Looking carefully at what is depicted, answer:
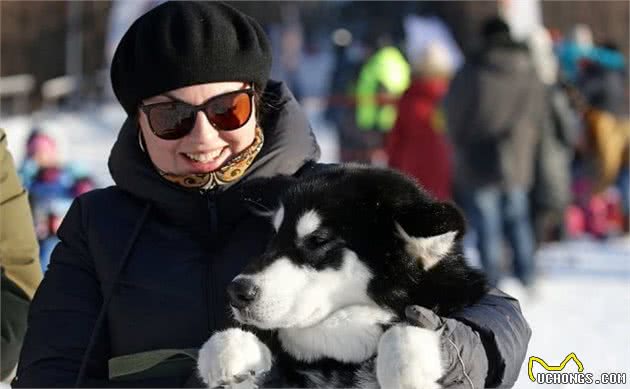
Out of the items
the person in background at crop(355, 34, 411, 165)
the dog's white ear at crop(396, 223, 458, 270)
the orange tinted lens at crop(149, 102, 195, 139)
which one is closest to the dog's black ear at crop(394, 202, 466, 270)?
the dog's white ear at crop(396, 223, 458, 270)

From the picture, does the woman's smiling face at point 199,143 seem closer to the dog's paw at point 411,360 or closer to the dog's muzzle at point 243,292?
the dog's muzzle at point 243,292

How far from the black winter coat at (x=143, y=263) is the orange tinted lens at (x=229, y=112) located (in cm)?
11

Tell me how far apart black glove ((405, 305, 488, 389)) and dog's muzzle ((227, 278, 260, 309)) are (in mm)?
321

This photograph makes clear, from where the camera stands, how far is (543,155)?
8.20 meters

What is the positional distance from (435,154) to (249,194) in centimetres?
631

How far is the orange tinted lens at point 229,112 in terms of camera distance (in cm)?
267

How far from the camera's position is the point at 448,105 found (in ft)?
26.1

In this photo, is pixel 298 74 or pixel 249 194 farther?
pixel 298 74

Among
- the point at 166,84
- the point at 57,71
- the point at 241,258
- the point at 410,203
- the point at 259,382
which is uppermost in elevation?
the point at 166,84

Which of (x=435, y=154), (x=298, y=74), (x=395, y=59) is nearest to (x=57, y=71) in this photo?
(x=298, y=74)

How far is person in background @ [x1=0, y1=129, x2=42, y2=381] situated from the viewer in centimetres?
325

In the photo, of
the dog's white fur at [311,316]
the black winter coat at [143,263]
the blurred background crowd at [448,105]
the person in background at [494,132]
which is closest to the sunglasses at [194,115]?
the black winter coat at [143,263]

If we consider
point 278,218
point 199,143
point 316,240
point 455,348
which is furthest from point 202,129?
point 455,348

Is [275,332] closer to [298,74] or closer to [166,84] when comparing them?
[166,84]
